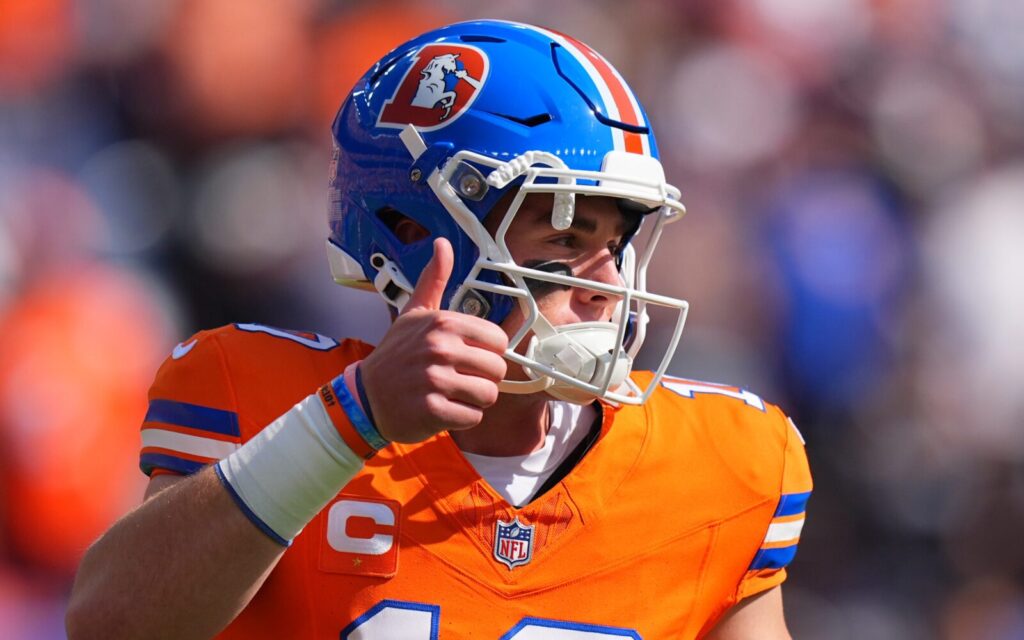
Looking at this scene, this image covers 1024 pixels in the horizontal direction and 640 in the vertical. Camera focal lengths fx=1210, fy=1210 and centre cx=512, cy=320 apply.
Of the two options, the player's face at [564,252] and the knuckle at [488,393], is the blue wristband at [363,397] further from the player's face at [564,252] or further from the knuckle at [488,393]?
the player's face at [564,252]

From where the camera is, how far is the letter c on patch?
5.13 feet

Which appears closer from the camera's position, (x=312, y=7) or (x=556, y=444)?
(x=556, y=444)

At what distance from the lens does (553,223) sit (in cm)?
158

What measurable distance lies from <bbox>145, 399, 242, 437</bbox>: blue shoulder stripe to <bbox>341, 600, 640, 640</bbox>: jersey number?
290mm

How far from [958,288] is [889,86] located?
71cm

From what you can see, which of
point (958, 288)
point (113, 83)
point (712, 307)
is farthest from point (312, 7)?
point (958, 288)

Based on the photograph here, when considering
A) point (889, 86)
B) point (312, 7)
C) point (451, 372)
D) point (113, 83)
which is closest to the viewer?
point (451, 372)

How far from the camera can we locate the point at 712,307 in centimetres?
349

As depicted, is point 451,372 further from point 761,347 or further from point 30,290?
point 761,347

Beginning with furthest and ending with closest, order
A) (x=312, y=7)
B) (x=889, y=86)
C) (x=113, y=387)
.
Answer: (x=889, y=86), (x=312, y=7), (x=113, y=387)

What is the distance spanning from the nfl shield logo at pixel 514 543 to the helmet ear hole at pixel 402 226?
1.35 ft

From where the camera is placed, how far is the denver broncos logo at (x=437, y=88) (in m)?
1.66

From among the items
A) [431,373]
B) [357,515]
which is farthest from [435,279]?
[357,515]

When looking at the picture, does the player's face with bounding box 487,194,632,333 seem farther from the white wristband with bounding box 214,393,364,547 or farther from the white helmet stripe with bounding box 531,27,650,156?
the white wristband with bounding box 214,393,364,547
